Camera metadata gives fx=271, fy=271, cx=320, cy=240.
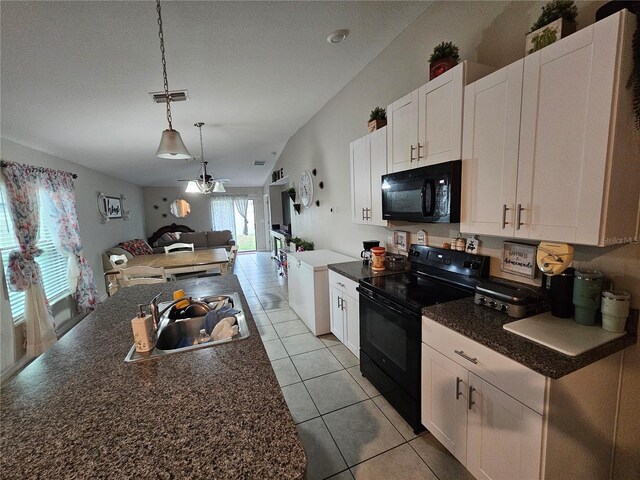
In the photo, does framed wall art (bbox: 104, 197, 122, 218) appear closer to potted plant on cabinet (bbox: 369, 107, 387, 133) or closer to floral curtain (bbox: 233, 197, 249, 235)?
floral curtain (bbox: 233, 197, 249, 235)

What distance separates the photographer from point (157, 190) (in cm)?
859

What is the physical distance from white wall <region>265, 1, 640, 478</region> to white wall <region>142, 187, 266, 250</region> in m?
5.17

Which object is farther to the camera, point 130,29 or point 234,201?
point 234,201

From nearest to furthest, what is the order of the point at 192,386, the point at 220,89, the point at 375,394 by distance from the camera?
1. the point at 192,386
2. the point at 375,394
3. the point at 220,89

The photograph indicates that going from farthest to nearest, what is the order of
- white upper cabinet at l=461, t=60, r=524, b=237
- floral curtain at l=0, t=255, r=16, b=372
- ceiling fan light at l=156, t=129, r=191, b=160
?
floral curtain at l=0, t=255, r=16, b=372
ceiling fan light at l=156, t=129, r=191, b=160
white upper cabinet at l=461, t=60, r=524, b=237

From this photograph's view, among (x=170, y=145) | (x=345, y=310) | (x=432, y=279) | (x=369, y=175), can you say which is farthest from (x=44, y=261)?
(x=432, y=279)

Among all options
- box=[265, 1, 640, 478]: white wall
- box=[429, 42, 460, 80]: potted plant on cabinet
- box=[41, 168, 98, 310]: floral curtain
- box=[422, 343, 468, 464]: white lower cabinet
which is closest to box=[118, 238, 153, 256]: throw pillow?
box=[41, 168, 98, 310]: floral curtain

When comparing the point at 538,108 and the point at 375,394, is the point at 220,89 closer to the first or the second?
the point at 538,108

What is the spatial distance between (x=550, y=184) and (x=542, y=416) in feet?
3.00

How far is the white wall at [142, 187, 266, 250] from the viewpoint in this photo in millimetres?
8539

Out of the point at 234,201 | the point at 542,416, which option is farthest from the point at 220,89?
the point at 234,201

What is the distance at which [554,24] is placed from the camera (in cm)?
116

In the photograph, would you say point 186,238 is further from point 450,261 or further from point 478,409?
point 478,409

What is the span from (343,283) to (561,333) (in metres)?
1.60
